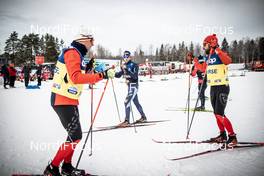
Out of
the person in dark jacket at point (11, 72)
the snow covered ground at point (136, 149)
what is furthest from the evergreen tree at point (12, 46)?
the snow covered ground at point (136, 149)

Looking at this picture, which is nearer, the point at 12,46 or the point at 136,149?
the point at 136,149

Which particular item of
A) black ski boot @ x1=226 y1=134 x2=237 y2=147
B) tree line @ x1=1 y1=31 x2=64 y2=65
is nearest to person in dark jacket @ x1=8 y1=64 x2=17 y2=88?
black ski boot @ x1=226 y1=134 x2=237 y2=147

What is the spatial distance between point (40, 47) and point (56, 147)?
2613 inches

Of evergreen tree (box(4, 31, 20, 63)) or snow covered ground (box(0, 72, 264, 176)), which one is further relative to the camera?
evergreen tree (box(4, 31, 20, 63))

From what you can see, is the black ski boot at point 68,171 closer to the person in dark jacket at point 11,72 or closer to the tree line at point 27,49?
the person in dark jacket at point 11,72

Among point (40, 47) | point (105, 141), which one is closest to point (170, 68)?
point (105, 141)

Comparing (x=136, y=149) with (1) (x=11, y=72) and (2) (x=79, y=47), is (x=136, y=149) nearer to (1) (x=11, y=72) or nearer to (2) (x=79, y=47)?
(2) (x=79, y=47)

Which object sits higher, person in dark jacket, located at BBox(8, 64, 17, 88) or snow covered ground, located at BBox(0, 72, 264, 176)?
person in dark jacket, located at BBox(8, 64, 17, 88)

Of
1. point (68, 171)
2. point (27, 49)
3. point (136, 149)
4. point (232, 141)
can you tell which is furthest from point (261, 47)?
point (68, 171)

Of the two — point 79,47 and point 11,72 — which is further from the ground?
point 79,47

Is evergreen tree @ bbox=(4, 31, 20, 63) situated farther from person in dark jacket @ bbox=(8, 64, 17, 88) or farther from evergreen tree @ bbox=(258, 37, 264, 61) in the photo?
evergreen tree @ bbox=(258, 37, 264, 61)

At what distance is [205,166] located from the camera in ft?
11.7

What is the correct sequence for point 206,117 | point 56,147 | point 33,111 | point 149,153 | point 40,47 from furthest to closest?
point 40,47 < point 33,111 < point 206,117 < point 56,147 < point 149,153

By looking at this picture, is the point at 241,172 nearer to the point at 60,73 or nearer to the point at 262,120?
the point at 60,73
